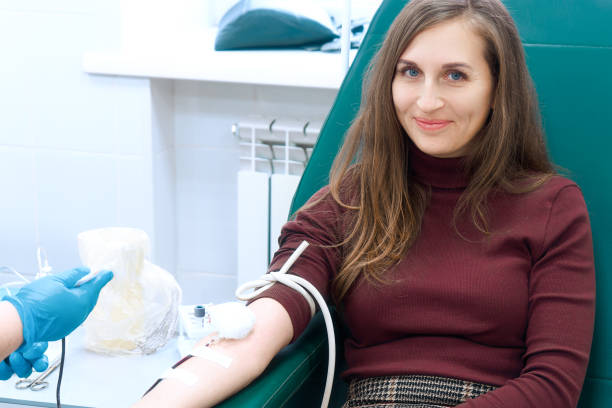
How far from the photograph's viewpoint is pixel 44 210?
7.25 ft

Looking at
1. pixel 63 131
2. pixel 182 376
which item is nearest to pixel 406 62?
pixel 182 376

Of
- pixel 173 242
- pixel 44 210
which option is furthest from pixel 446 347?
pixel 44 210

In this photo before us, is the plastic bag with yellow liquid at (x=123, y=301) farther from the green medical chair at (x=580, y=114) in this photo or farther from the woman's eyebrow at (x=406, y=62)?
the woman's eyebrow at (x=406, y=62)

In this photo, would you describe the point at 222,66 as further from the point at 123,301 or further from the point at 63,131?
the point at 123,301

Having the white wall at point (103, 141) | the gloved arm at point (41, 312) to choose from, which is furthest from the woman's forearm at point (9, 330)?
the white wall at point (103, 141)

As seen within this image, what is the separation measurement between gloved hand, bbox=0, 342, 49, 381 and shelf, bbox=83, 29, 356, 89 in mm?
953

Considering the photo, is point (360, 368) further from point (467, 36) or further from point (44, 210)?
point (44, 210)

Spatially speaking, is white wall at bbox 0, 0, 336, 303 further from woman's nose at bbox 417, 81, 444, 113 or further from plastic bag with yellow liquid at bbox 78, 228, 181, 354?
woman's nose at bbox 417, 81, 444, 113

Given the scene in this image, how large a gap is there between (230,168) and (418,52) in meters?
1.11

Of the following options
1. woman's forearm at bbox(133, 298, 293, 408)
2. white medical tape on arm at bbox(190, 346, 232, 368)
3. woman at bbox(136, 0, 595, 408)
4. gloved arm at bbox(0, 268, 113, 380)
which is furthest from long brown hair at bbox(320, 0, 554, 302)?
gloved arm at bbox(0, 268, 113, 380)

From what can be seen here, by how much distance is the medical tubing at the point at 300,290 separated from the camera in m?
1.21

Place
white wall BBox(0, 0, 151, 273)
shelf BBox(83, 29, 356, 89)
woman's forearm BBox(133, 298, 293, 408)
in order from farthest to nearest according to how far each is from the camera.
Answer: white wall BBox(0, 0, 151, 273) < shelf BBox(83, 29, 356, 89) < woman's forearm BBox(133, 298, 293, 408)

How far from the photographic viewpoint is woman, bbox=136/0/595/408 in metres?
1.13

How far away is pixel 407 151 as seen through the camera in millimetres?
1325
